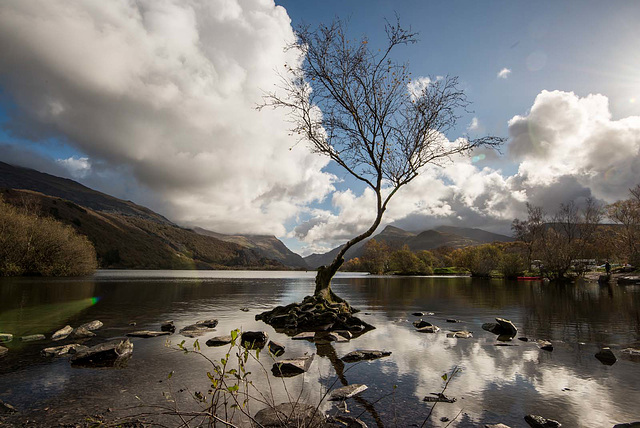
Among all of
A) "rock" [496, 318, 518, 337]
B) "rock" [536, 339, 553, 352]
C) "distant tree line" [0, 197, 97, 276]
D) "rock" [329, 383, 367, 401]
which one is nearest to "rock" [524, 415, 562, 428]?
"rock" [329, 383, 367, 401]

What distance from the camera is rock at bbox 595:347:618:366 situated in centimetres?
962

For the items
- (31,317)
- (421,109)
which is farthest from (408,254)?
(31,317)

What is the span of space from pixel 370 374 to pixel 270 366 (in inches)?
115

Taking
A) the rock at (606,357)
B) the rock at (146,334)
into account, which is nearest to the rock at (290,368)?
the rock at (146,334)

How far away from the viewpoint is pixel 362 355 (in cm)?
1026

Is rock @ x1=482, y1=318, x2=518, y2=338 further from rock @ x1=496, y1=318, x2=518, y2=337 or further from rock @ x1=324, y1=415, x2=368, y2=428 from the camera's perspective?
rock @ x1=324, y1=415, x2=368, y2=428

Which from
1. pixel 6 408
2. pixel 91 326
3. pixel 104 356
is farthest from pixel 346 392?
pixel 91 326

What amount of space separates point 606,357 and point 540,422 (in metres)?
6.88

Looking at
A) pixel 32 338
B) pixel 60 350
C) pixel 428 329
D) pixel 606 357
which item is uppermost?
pixel 606 357

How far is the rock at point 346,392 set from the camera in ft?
22.3

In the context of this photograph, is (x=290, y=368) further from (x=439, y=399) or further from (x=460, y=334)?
(x=460, y=334)

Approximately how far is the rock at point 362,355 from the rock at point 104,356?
6751 mm

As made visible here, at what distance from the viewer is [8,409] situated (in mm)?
5941

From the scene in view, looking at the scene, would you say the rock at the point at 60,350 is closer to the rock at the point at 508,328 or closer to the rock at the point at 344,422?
the rock at the point at 344,422
